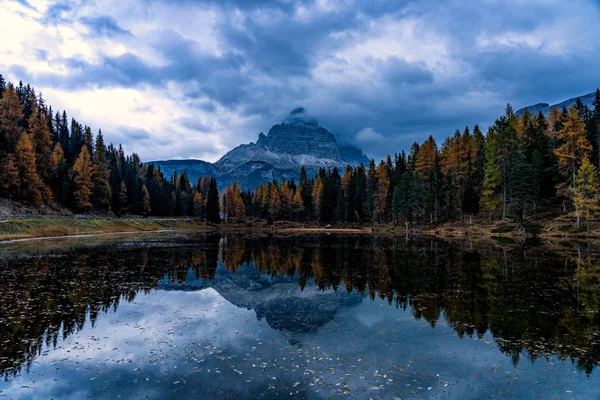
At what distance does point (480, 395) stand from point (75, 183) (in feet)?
368

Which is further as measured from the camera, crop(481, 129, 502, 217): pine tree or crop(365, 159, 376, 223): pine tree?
crop(365, 159, 376, 223): pine tree

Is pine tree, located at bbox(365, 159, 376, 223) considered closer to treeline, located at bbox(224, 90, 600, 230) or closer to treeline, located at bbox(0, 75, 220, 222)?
treeline, located at bbox(224, 90, 600, 230)

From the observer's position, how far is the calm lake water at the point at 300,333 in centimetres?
1238

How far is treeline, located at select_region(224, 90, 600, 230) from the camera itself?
68125 millimetres

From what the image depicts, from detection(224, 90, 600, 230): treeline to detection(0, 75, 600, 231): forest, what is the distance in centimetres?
27

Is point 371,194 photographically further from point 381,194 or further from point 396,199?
point 396,199

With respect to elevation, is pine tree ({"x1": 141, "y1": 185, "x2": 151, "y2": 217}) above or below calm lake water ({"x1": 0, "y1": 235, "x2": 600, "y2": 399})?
above

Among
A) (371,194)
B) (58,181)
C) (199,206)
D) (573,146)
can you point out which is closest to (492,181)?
(573,146)

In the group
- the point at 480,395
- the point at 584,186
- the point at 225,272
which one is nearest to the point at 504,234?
the point at 584,186

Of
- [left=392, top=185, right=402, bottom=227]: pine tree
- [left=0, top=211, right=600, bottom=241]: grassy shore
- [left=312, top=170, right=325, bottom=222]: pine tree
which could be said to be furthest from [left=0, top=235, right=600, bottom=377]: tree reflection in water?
[left=312, top=170, right=325, bottom=222]: pine tree

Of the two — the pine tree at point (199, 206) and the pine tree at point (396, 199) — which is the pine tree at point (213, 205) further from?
the pine tree at point (396, 199)

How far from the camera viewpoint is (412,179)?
9994 centimetres

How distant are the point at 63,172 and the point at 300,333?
104134mm

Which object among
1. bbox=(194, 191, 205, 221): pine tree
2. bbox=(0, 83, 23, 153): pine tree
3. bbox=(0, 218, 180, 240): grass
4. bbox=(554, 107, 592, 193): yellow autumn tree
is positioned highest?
bbox=(0, 83, 23, 153): pine tree
